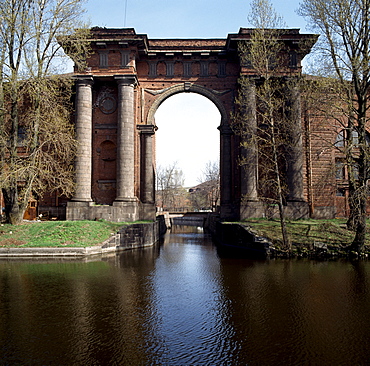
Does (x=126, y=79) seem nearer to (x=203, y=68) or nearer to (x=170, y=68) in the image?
(x=170, y=68)

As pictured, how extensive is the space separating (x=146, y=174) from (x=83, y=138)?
5.30 m

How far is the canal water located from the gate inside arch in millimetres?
10431

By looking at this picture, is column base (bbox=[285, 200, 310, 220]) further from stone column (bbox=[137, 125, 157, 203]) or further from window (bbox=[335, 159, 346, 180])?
stone column (bbox=[137, 125, 157, 203])

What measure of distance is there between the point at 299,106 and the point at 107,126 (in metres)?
13.3

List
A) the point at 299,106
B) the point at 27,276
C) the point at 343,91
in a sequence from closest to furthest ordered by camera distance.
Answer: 1. the point at 27,276
2. the point at 343,91
3. the point at 299,106

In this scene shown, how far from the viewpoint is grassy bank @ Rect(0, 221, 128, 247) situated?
1636 cm

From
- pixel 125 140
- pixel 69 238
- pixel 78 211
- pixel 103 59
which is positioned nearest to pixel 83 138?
pixel 125 140

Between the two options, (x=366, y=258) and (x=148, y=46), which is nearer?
(x=366, y=258)

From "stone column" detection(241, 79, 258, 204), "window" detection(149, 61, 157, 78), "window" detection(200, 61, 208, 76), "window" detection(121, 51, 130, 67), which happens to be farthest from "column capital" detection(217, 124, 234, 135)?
"window" detection(121, 51, 130, 67)

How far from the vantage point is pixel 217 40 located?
26.3 meters

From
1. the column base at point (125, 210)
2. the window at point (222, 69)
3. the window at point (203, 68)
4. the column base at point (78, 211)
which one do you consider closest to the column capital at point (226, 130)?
the window at point (222, 69)

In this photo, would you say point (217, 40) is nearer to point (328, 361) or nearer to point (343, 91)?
point (343, 91)

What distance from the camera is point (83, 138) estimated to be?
896 inches

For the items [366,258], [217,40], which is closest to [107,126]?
[217,40]
